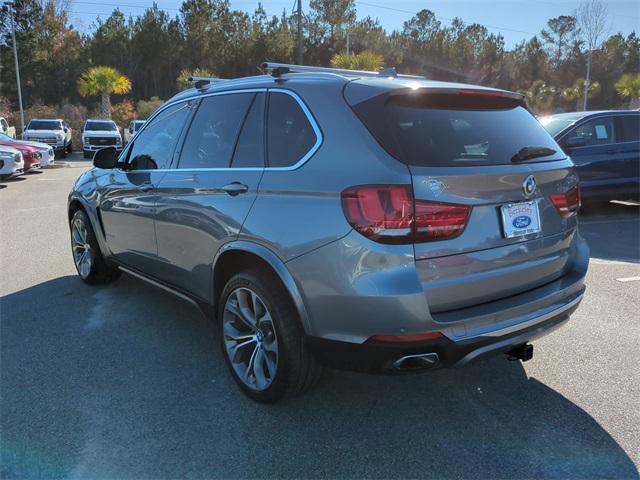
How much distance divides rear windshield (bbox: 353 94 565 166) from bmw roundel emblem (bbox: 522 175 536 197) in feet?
0.45

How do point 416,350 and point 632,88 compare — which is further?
point 632,88

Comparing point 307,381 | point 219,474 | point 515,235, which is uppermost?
point 515,235

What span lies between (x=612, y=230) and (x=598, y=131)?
177 centimetres

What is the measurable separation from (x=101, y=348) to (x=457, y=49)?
72.5m

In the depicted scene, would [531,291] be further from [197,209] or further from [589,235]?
[589,235]

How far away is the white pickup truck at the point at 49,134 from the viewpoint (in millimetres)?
23183

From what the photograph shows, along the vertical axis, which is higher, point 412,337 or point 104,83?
point 104,83

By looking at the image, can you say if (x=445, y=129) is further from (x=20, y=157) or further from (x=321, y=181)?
(x=20, y=157)

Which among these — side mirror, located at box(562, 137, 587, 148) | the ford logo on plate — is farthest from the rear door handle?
side mirror, located at box(562, 137, 587, 148)

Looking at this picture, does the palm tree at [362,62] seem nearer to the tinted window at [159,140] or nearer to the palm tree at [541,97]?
the tinted window at [159,140]

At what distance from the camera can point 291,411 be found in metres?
2.99

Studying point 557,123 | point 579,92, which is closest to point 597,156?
point 557,123

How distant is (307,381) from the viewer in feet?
9.28

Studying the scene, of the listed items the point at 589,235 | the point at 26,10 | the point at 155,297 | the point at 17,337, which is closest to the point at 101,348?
the point at 17,337
